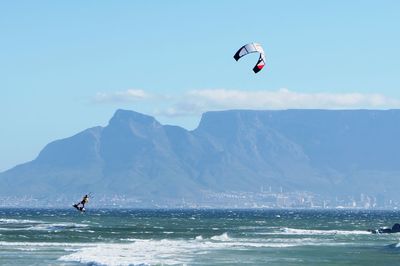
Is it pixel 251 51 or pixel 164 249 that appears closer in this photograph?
pixel 251 51

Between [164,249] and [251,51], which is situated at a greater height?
[251,51]

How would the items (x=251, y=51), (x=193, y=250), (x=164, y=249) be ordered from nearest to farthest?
1. (x=251, y=51)
2. (x=193, y=250)
3. (x=164, y=249)

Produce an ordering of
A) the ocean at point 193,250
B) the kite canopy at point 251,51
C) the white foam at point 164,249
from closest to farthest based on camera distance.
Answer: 1. the kite canopy at point 251,51
2. the white foam at point 164,249
3. the ocean at point 193,250

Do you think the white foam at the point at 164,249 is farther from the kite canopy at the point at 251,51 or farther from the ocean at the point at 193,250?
the kite canopy at the point at 251,51

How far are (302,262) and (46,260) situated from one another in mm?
18872

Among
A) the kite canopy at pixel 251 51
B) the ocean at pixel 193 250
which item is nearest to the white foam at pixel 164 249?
the ocean at pixel 193 250

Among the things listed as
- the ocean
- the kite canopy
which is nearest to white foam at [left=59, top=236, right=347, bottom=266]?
the ocean

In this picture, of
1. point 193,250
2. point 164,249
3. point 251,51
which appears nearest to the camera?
point 251,51

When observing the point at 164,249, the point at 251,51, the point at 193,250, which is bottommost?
the point at 193,250

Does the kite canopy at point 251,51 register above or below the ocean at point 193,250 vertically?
above

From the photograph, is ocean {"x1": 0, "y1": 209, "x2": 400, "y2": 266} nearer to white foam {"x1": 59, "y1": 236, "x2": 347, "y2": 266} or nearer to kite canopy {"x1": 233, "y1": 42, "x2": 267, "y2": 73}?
white foam {"x1": 59, "y1": 236, "x2": 347, "y2": 266}

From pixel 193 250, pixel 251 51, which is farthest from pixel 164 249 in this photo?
pixel 251 51

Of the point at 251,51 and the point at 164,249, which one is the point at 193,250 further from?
the point at 251,51

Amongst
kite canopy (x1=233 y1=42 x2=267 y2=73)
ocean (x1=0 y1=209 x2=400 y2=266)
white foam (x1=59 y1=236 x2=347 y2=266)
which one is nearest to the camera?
kite canopy (x1=233 y1=42 x2=267 y2=73)
